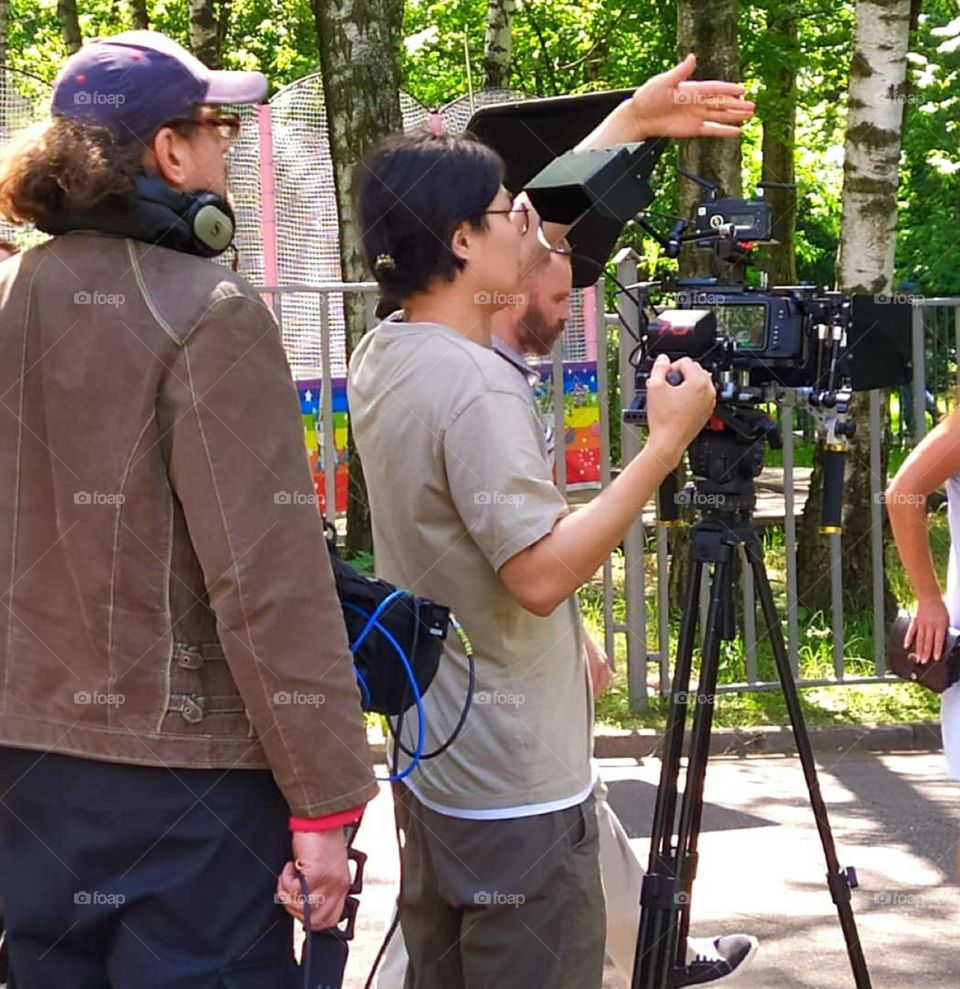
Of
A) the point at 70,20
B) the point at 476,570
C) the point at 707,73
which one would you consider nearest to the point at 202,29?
the point at 70,20

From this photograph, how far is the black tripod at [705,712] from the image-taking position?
3742 mm

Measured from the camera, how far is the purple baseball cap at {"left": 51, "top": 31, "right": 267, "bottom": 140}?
2.53 m

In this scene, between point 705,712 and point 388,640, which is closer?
point 388,640

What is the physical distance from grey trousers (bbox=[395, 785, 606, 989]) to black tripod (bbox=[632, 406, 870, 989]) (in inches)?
26.9

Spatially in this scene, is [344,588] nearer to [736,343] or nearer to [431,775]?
[431,775]

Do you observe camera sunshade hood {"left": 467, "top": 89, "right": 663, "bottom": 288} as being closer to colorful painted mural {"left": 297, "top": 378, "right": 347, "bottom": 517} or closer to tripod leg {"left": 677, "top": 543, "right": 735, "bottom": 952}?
tripod leg {"left": 677, "top": 543, "right": 735, "bottom": 952}

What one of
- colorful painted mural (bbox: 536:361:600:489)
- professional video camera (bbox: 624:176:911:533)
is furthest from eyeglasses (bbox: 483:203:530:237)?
colorful painted mural (bbox: 536:361:600:489)

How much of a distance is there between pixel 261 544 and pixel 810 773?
1.74 m

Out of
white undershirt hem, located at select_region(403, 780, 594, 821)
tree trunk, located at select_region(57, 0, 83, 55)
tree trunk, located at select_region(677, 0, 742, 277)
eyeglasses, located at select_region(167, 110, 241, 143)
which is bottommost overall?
white undershirt hem, located at select_region(403, 780, 594, 821)

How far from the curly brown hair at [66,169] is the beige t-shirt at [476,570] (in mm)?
729

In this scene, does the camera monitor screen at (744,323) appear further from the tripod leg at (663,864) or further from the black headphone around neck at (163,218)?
the black headphone around neck at (163,218)

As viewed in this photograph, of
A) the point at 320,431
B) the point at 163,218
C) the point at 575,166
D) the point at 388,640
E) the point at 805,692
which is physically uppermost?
the point at 575,166

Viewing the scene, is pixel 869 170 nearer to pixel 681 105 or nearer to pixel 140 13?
pixel 681 105

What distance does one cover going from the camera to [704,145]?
8.77 meters
